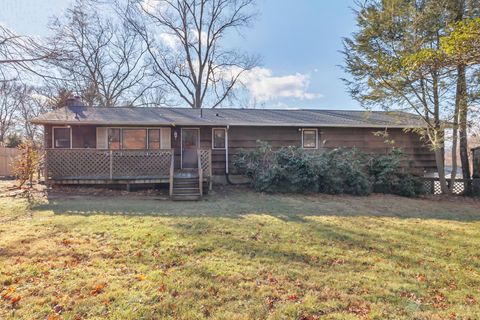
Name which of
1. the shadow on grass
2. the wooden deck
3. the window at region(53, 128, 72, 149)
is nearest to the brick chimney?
the window at region(53, 128, 72, 149)

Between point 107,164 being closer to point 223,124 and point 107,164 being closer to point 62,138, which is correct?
point 62,138

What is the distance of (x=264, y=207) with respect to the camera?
8.48 meters

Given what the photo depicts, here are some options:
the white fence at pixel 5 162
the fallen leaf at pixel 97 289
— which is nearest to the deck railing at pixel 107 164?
the fallen leaf at pixel 97 289

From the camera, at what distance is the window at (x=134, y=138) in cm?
1286

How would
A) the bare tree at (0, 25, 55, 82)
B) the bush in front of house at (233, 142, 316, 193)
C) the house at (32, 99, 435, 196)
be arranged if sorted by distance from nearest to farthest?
the bare tree at (0, 25, 55, 82), the house at (32, 99, 435, 196), the bush in front of house at (233, 142, 316, 193)

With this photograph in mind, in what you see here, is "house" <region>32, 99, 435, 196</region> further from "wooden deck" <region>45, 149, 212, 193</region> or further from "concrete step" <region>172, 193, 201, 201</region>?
"concrete step" <region>172, 193, 201, 201</region>

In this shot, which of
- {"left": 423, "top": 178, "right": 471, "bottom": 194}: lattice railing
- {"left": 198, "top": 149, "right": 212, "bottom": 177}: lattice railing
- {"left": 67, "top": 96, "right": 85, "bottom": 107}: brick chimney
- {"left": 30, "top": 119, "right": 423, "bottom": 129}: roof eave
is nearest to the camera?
{"left": 198, "top": 149, "right": 212, "bottom": 177}: lattice railing

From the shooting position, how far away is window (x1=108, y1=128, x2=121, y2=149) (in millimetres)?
12745

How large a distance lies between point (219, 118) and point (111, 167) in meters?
5.49

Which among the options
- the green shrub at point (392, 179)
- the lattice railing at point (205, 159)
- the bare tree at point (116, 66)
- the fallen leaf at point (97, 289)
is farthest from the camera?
the bare tree at point (116, 66)

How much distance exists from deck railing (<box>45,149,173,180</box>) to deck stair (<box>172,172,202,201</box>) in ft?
1.75

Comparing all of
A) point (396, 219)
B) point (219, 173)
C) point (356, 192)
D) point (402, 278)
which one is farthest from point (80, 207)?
point (356, 192)

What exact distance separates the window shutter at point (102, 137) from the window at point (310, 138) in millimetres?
9283

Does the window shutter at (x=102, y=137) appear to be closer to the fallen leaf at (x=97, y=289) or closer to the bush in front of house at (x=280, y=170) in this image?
the bush in front of house at (x=280, y=170)
